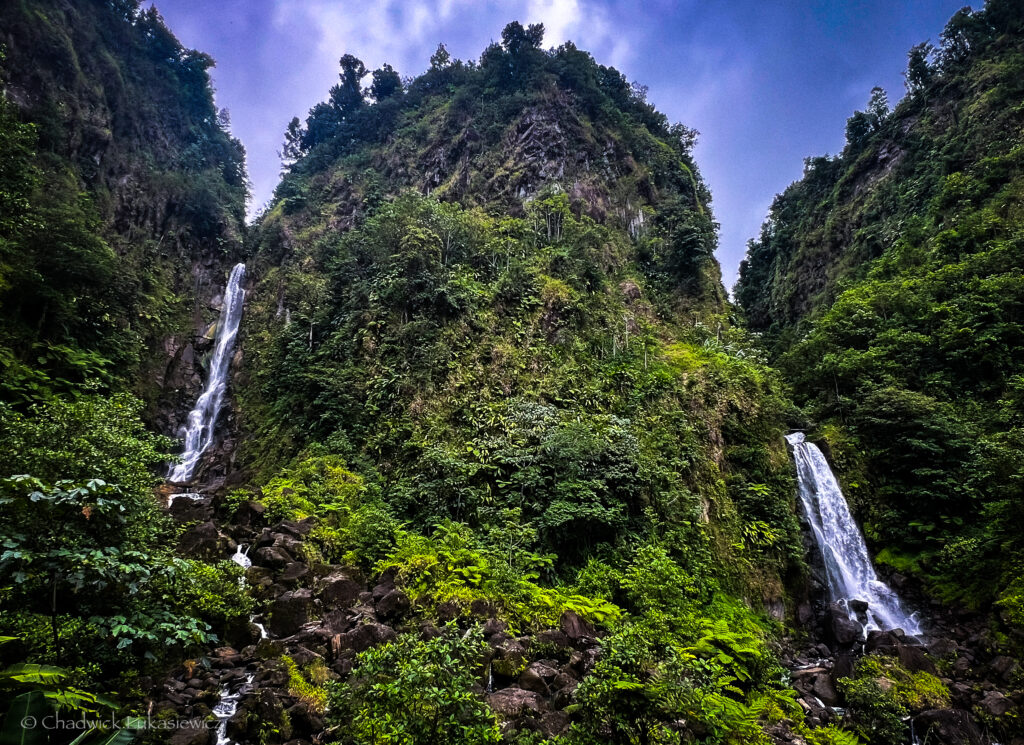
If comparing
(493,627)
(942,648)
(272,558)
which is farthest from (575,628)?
(942,648)

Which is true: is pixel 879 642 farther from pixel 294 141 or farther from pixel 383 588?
pixel 294 141

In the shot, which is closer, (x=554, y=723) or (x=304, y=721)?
(x=304, y=721)

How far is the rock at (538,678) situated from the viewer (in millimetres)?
6969

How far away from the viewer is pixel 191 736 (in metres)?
5.12

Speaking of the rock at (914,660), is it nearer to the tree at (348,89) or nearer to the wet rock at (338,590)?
the wet rock at (338,590)

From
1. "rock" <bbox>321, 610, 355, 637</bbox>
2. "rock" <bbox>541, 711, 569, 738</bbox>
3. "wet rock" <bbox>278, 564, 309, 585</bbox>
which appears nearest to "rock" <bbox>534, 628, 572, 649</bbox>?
"rock" <bbox>541, 711, 569, 738</bbox>

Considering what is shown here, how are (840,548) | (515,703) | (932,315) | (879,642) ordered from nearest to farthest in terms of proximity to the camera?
1. (515,703)
2. (879,642)
3. (840,548)
4. (932,315)

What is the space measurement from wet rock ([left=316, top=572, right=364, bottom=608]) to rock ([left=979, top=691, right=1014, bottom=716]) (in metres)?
13.8

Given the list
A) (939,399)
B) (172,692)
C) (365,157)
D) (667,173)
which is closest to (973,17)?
(667,173)

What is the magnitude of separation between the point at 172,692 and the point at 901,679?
1438 centimetres

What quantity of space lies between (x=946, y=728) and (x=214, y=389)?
28.5 meters

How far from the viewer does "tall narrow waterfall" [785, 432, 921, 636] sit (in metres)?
14.5

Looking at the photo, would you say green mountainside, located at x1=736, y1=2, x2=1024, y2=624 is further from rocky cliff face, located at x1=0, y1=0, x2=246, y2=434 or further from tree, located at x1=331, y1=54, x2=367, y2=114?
tree, located at x1=331, y1=54, x2=367, y2=114

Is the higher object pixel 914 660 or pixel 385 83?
pixel 385 83
